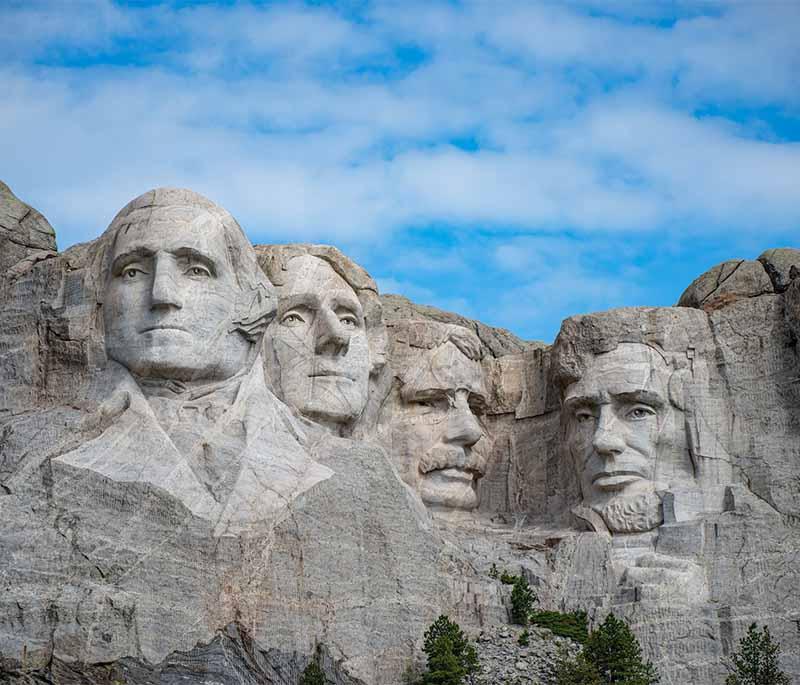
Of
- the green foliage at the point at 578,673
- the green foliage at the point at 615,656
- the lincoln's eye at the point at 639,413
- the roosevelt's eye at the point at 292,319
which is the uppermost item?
the roosevelt's eye at the point at 292,319

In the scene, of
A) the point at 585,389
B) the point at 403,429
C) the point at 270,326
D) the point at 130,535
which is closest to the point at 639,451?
the point at 585,389

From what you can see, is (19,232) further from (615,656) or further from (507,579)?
(615,656)

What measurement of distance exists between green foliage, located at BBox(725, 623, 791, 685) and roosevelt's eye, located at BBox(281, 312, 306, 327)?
640cm

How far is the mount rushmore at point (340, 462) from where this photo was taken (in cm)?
A: 2291

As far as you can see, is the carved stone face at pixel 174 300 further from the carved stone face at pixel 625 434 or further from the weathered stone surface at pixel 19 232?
the carved stone face at pixel 625 434

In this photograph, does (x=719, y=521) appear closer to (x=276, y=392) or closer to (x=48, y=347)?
(x=276, y=392)

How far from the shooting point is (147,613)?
22.5 m

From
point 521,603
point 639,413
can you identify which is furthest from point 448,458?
point 521,603

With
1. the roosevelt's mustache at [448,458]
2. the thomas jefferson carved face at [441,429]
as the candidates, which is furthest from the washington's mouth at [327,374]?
the roosevelt's mustache at [448,458]

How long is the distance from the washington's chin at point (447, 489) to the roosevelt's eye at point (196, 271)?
14.8 feet

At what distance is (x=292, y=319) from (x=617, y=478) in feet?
14.3

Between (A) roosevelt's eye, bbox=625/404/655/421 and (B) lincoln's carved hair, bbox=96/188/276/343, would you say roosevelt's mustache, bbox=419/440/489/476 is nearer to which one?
(A) roosevelt's eye, bbox=625/404/655/421

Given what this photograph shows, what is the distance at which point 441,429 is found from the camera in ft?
91.9

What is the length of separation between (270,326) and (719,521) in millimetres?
5793
